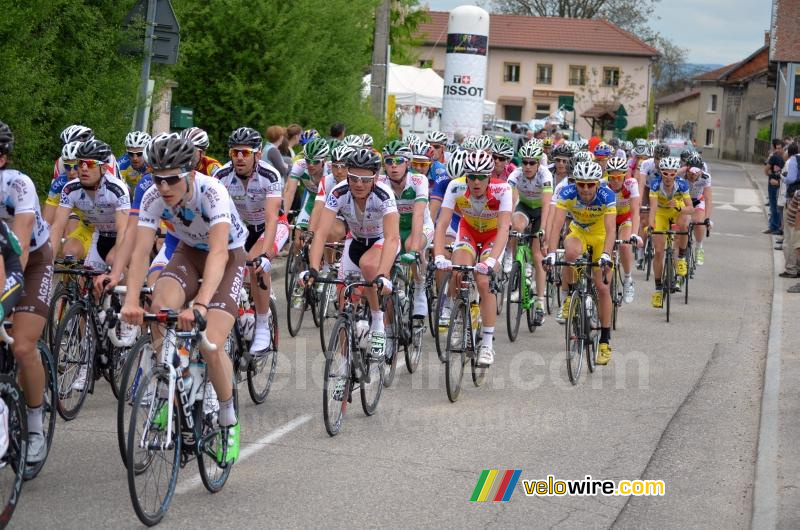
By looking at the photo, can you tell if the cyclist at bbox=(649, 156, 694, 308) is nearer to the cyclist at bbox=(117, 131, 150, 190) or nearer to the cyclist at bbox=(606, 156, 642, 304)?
the cyclist at bbox=(606, 156, 642, 304)

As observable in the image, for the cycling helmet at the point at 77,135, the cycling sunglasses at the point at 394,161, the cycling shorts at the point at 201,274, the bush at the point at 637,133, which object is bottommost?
the cycling shorts at the point at 201,274

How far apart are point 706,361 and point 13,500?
8.12 meters

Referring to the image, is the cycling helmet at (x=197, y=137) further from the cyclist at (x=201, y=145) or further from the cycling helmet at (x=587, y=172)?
the cycling helmet at (x=587, y=172)

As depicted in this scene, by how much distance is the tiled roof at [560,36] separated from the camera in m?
92.3

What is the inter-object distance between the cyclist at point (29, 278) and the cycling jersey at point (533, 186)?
8249 mm

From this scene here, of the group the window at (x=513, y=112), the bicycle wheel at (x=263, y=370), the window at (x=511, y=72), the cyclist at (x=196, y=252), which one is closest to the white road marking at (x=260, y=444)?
the cyclist at (x=196, y=252)

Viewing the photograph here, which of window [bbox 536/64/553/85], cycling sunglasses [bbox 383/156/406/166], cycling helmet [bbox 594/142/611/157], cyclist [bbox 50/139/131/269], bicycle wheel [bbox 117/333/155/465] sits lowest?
bicycle wheel [bbox 117/333/155/465]

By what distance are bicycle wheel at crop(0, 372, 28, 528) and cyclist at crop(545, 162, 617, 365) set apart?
237 inches

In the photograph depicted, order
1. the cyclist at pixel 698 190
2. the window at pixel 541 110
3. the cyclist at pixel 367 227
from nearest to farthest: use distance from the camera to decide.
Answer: the cyclist at pixel 367 227, the cyclist at pixel 698 190, the window at pixel 541 110

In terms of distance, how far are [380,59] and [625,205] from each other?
1199cm

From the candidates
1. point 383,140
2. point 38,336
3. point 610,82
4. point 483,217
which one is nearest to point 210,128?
point 383,140

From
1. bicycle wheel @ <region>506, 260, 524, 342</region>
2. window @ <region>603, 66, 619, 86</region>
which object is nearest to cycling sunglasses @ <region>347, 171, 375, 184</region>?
bicycle wheel @ <region>506, 260, 524, 342</region>

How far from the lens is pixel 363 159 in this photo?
28.8ft

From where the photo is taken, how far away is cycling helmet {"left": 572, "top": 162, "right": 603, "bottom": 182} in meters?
11.1
